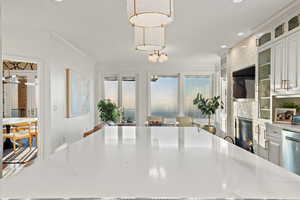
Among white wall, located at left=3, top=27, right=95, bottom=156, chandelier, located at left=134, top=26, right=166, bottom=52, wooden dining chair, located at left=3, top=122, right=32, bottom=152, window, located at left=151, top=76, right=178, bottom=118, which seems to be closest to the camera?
chandelier, located at left=134, top=26, right=166, bottom=52

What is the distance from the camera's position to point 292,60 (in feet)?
11.0

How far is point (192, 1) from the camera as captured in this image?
127 inches

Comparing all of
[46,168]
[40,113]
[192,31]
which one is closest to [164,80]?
[192,31]

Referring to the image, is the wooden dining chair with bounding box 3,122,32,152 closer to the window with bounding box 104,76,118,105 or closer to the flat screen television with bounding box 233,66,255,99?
the window with bounding box 104,76,118,105

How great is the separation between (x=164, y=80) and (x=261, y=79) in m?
5.03

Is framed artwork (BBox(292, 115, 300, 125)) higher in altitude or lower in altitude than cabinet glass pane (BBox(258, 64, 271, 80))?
lower

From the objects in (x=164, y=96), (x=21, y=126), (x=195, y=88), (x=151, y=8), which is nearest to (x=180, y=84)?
(x=195, y=88)

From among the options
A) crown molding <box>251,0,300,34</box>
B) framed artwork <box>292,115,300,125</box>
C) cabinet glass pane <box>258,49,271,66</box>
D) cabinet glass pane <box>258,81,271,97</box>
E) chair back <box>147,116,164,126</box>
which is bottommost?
chair back <box>147,116,164,126</box>

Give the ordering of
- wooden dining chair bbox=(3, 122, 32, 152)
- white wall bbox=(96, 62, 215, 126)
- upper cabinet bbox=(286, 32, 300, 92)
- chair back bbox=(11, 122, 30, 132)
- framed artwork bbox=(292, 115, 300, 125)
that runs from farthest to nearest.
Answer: white wall bbox=(96, 62, 215, 126), chair back bbox=(11, 122, 30, 132), wooden dining chair bbox=(3, 122, 32, 152), framed artwork bbox=(292, 115, 300, 125), upper cabinet bbox=(286, 32, 300, 92)

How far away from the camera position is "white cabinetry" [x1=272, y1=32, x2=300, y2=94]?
3256mm

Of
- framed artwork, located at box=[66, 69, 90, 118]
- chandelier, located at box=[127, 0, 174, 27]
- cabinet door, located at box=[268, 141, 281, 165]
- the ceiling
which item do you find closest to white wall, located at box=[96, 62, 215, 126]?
framed artwork, located at box=[66, 69, 90, 118]

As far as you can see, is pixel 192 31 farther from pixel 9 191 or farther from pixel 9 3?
pixel 9 191

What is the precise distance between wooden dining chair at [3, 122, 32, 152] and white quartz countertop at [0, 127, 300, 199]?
195 inches

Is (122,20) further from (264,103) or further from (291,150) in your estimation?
(291,150)
